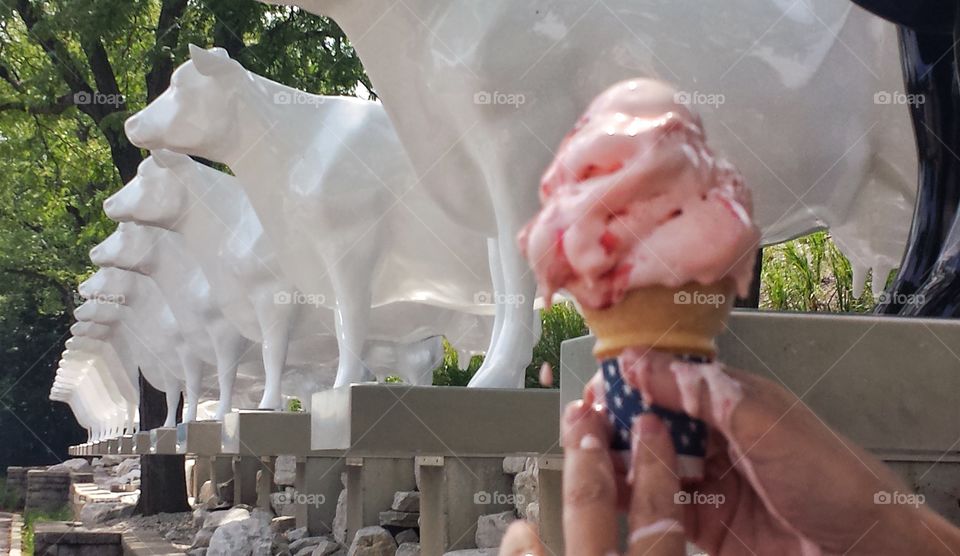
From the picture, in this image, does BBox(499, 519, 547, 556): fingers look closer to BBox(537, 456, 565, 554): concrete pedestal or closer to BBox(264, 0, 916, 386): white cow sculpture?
BBox(537, 456, 565, 554): concrete pedestal

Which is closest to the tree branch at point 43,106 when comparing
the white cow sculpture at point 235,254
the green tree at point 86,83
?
the green tree at point 86,83

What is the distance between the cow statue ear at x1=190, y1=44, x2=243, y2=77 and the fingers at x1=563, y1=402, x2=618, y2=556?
5.56 m

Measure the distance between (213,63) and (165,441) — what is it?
2967 mm

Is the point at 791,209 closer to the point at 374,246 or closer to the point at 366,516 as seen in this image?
the point at 374,246

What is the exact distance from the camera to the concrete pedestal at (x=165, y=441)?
26.2 ft

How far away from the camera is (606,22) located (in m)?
3.66

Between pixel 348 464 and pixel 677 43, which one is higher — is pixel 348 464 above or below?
below

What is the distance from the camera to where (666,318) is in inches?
42.3

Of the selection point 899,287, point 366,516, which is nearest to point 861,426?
point 899,287

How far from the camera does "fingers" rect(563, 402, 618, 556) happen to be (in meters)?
1.07

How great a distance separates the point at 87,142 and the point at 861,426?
13944 mm

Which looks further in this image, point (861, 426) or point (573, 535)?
point (861, 426)

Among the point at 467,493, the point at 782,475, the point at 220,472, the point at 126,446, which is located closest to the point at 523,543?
the point at 782,475

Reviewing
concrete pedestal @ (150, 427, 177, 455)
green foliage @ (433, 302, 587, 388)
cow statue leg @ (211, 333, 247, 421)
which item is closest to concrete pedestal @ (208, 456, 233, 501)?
green foliage @ (433, 302, 587, 388)
